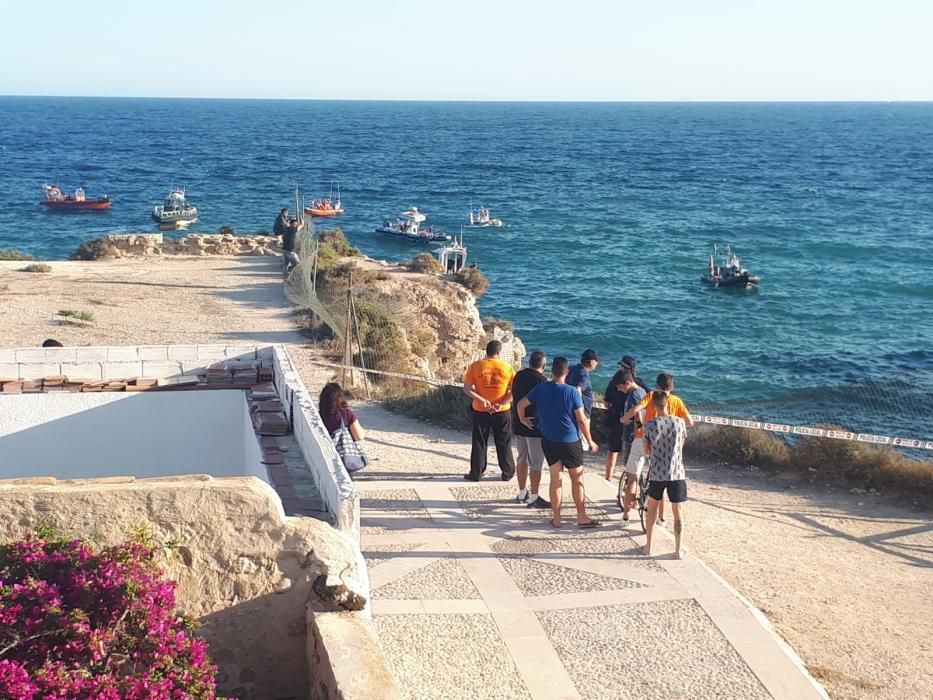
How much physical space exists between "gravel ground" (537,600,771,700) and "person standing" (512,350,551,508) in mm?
2429

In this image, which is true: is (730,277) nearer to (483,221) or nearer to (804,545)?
(483,221)

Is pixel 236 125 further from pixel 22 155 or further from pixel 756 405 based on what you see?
pixel 756 405

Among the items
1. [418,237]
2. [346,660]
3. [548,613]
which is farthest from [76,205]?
[346,660]

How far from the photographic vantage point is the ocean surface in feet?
101

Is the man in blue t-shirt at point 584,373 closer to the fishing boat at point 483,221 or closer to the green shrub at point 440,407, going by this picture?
the green shrub at point 440,407

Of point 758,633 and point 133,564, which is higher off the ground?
point 133,564

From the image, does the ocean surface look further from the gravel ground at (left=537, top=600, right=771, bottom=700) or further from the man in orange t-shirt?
the gravel ground at (left=537, top=600, right=771, bottom=700)

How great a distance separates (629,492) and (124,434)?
4.87 m

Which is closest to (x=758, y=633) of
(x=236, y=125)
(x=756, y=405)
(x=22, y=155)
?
(x=756, y=405)

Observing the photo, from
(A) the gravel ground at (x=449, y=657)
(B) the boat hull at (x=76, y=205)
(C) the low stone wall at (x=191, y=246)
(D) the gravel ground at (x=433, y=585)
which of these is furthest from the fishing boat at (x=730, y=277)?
(B) the boat hull at (x=76, y=205)

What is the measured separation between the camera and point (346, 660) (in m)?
5.42

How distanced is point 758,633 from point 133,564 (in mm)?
4777

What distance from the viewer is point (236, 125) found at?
18238 cm

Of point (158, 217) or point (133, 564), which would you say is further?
point (158, 217)
